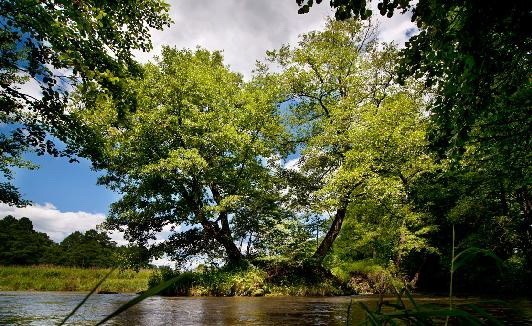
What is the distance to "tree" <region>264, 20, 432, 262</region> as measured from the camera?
834 inches

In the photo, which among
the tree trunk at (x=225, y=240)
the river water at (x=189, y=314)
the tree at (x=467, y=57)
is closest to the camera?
the tree at (x=467, y=57)

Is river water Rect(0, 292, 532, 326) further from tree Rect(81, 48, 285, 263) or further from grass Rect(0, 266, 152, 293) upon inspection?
grass Rect(0, 266, 152, 293)

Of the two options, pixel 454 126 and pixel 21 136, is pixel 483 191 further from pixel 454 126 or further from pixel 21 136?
pixel 21 136

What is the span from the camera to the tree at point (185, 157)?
20.9 m

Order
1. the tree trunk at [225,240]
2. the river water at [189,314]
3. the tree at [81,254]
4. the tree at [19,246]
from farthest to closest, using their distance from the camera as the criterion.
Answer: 1. the tree at [81,254]
2. the tree at [19,246]
3. the tree trunk at [225,240]
4. the river water at [189,314]

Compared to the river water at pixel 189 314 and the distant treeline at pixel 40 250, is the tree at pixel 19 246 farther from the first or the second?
→ the river water at pixel 189 314

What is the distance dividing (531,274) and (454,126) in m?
18.1

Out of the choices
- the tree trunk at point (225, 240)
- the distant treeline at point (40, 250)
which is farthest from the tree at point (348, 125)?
the distant treeline at point (40, 250)

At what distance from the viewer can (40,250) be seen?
6594 cm

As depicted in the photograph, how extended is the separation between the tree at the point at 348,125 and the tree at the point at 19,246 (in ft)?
193

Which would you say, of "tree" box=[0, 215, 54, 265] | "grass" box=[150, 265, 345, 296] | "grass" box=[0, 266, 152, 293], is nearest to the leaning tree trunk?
"grass" box=[150, 265, 345, 296]

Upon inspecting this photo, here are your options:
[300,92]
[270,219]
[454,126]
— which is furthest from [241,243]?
[454,126]

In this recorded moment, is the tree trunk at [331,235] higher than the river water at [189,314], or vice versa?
the tree trunk at [331,235]

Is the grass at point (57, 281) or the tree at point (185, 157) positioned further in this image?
the grass at point (57, 281)
